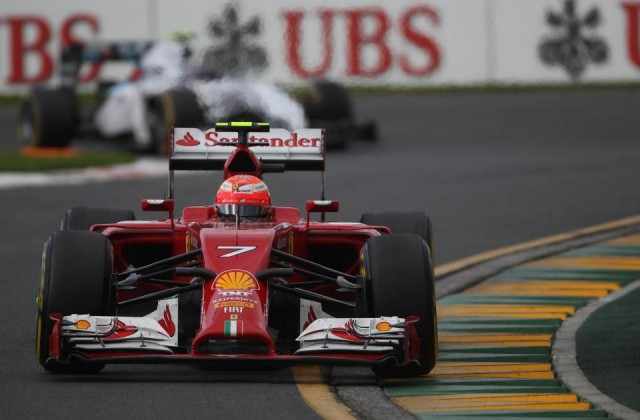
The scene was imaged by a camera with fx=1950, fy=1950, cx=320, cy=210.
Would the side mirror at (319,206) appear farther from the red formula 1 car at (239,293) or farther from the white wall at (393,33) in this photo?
the white wall at (393,33)

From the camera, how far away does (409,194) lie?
64.5 ft

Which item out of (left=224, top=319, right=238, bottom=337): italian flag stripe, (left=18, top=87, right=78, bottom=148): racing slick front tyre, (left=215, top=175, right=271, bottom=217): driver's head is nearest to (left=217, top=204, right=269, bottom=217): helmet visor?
(left=215, top=175, right=271, bottom=217): driver's head

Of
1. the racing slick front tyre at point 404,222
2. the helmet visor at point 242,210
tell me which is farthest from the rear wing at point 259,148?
the helmet visor at point 242,210

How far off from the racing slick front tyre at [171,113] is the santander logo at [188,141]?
38.6 feet

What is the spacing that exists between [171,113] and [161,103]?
0.64m

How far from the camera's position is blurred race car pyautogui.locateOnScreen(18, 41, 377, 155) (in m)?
23.8

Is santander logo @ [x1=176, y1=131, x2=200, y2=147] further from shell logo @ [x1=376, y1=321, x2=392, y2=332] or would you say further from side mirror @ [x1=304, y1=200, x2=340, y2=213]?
shell logo @ [x1=376, y1=321, x2=392, y2=332]

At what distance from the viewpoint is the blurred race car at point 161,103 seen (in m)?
23.8

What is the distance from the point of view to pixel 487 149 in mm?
25078

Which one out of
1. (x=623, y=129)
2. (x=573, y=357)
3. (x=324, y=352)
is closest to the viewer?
(x=324, y=352)

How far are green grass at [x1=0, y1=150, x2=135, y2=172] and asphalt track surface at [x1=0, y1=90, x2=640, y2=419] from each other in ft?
4.54

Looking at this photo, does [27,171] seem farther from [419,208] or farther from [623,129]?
[623,129]

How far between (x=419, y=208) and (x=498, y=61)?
10.1 m

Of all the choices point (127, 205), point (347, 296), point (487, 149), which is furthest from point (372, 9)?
point (347, 296)
